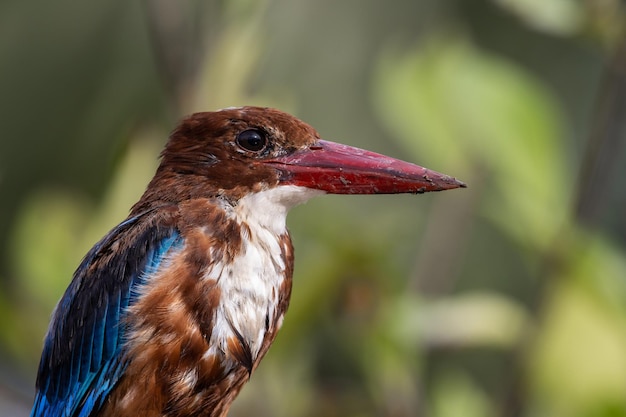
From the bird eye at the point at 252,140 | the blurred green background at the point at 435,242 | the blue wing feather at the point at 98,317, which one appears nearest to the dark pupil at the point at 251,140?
the bird eye at the point at 252,140

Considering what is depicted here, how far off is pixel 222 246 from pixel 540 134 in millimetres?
1189

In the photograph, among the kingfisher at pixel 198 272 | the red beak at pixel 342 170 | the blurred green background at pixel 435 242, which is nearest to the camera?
the kingfisher at pixel 198 272

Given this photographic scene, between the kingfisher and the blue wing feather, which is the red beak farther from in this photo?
the blue wing feather

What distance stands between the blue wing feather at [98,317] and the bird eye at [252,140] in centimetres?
23

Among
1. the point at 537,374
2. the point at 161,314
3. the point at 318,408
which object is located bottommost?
the point at 318,408

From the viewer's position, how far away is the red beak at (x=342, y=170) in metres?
2.22

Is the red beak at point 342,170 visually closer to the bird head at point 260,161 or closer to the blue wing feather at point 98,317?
the bird head at point 260,161

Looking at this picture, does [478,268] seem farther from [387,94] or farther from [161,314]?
[161,314]

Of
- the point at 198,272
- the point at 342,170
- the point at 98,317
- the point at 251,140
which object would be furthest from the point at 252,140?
the point at 98,317

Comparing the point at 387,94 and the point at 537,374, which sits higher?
the point at 387,94

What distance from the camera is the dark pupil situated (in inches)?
90.3

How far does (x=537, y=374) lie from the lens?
2.99 m

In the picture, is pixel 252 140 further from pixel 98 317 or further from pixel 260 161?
pixel 98 317

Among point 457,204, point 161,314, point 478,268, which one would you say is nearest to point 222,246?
point 161,314
